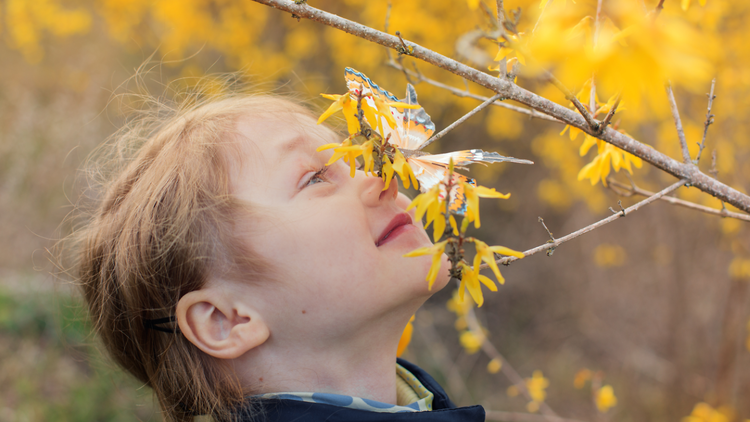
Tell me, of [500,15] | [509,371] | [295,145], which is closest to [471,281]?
[500,15]

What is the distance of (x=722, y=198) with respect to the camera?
2.58 feet

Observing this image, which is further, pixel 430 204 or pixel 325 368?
pixel 325 368

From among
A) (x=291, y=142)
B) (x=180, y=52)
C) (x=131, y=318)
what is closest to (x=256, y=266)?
(x=291, y=142)

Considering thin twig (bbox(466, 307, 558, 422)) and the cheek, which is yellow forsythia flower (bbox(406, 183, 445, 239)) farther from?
thin twig (bbox(466, 307, 558, 422))

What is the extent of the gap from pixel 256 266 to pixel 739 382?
3.44 metres

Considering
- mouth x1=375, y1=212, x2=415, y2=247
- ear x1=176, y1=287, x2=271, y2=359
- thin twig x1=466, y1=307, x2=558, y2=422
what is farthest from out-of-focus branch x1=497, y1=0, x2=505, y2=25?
thin twig x1=466, y1=307, x2=558, y2=422

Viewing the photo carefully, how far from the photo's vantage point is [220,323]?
1.05m

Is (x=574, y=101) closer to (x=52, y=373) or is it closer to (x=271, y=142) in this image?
(x=271, y=142)

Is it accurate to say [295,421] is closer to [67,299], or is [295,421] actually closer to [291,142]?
[291,142]

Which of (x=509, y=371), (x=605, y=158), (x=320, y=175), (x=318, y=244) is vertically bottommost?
(x=509, y=371)

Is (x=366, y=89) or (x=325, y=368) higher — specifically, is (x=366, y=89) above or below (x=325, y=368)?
above

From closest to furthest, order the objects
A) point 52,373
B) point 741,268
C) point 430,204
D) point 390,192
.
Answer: point 430,204, point 390,192, point 741,268, point 52,373

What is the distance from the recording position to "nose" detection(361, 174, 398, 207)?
984mm

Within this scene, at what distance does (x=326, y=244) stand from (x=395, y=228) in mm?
177
